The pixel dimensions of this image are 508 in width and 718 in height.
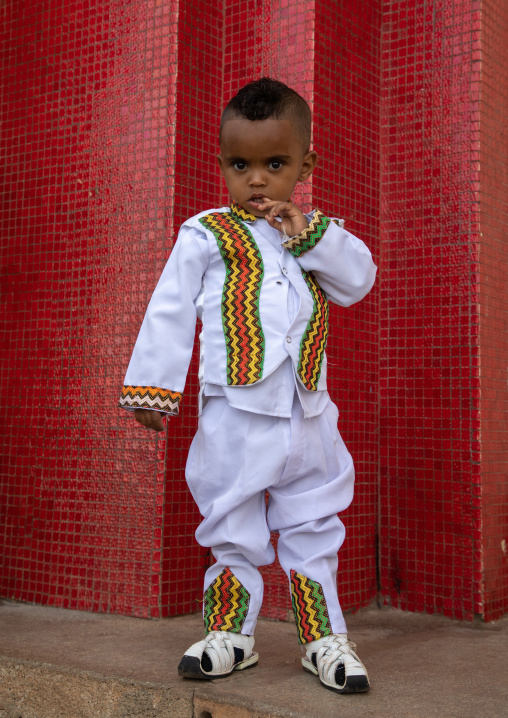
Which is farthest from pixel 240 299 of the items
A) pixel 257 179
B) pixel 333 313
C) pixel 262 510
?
pixel 333 313

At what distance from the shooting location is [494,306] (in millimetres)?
3330

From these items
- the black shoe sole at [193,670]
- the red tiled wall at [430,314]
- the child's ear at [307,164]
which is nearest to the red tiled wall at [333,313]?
the red tiled wall at [430,314]

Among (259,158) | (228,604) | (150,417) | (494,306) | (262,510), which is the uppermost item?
(259,158)

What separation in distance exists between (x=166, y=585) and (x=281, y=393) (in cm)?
123

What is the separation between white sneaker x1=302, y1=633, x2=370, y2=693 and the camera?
2.08 m

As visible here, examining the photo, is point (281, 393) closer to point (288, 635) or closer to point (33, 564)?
point (288, 635)

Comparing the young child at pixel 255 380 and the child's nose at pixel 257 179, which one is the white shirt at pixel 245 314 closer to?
the young child at pixel 255 380

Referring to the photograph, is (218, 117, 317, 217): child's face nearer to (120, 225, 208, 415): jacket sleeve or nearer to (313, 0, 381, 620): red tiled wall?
(120, 225, 208, 415): jacket sleeve

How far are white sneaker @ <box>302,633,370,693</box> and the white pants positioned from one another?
31mm

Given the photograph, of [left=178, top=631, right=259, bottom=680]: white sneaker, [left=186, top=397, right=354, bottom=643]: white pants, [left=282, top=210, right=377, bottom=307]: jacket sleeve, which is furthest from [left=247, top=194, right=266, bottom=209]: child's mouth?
[left=178, top=631, right=259, bottom=680]: white sneaker

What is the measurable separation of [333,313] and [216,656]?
153 cm

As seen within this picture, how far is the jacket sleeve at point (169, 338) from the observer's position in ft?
7.24

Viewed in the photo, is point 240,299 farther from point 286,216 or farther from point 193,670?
point 193,670

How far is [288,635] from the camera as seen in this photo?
2.88m
